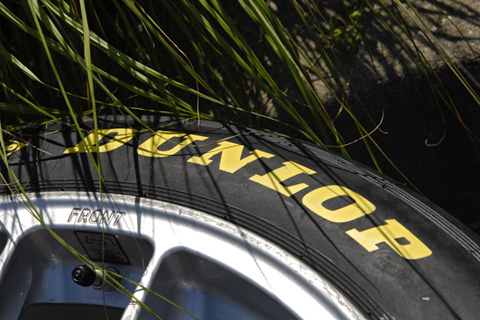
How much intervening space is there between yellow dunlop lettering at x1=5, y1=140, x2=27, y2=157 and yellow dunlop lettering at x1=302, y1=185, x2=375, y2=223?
22.7 inches

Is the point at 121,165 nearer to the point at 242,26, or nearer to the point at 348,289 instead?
the point at 348,289

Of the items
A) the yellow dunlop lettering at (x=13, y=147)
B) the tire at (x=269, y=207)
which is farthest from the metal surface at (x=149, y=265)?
the yellow dunlop lettering at (x=13, y=147)

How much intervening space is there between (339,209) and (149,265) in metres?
0.32

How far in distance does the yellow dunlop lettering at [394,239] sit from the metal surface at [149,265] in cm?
9

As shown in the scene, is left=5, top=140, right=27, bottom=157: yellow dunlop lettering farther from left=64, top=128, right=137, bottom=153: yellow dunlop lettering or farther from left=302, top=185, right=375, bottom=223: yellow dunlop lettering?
left=302, top=185, right=375, bottom=223: yellow dunlop lettering

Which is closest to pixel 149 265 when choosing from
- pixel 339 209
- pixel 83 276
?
pixel 83 276

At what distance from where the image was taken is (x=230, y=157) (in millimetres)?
981

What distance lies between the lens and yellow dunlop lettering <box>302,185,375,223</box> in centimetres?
89

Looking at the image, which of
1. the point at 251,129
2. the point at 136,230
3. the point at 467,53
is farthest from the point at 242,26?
the point at 136,230

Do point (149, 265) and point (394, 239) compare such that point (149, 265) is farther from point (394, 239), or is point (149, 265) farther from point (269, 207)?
point (394, 239)

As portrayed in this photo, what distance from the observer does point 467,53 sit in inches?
53.7

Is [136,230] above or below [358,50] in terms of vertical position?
below

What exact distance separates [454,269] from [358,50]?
2.38ft

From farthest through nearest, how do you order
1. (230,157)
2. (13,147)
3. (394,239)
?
(13,147), (230,157), (394,239)
